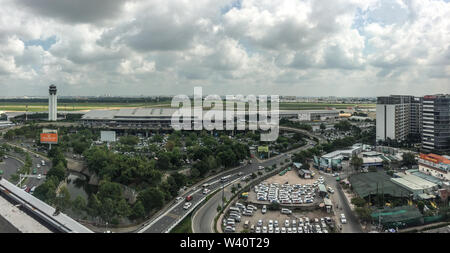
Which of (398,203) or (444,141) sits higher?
(444,141)

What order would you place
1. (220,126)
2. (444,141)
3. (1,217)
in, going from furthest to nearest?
1. (220,126)
2. (444,141)
3. (1,217)

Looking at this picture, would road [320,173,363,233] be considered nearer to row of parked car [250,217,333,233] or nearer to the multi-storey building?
row of parked car [250,217,333,233]

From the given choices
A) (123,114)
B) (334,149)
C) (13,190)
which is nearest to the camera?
(13,190)

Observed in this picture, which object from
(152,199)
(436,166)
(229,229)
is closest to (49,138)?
(152,199)
